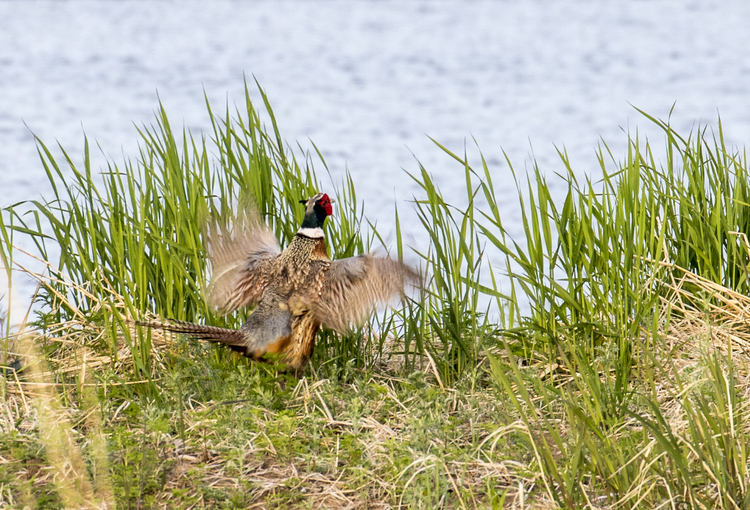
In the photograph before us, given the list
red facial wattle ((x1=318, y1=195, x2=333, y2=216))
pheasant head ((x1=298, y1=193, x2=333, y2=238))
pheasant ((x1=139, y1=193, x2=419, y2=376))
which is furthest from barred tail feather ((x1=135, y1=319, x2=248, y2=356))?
red facial wattle ((x1=318, y1=195, x2=333, y2=216))

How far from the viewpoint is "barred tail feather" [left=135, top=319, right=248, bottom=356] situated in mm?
3438

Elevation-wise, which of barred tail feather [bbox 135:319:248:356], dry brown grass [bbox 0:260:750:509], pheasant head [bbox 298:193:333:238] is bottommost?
dry brown grass [bbox 0:260:750:509]

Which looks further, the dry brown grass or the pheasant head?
the pheasant head

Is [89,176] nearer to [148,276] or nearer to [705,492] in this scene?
[148,276]

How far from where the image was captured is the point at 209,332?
349 centimetres

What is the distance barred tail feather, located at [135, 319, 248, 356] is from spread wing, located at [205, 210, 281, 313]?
1.16 ft

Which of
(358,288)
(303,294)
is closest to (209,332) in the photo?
(303,294)

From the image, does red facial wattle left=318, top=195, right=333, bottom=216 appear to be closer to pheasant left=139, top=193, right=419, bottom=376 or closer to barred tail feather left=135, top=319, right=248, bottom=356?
pheasant left=139, top=193, right=419, bottom=376

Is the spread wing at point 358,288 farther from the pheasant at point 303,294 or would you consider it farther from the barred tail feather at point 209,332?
the barred tail feather at point 209,332

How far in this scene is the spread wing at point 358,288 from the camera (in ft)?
11.9

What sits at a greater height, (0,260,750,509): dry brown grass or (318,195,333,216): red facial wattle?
(318,195,333,216): red facial wattle

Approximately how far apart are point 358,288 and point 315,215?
1.25ft

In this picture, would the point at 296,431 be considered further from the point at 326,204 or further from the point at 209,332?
the point at 326,204

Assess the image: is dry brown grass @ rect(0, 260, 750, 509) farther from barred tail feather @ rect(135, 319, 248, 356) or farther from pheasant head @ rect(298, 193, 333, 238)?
pheasant head @ rect(298, 193, 333, 238)
